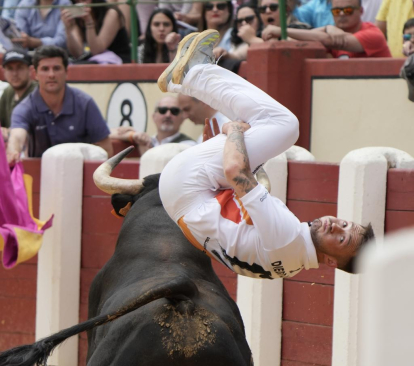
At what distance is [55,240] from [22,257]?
18.8 inches

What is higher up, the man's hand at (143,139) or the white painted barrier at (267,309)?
the man's hand at (143,139)

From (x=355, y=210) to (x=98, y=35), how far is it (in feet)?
12.7

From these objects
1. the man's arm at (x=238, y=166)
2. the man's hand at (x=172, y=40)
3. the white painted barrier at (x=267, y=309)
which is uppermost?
the man's hand at (x=172, y=40)

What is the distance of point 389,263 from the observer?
0.69 metres

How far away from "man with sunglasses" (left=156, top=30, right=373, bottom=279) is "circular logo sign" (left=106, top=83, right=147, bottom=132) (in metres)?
3.95

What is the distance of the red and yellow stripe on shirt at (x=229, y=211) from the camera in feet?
8.80

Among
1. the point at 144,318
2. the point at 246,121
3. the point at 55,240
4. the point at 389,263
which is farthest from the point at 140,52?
the point at 389,263

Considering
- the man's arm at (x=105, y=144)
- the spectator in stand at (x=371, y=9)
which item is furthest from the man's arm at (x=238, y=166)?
the spectator in stand at (x=371, y=9)

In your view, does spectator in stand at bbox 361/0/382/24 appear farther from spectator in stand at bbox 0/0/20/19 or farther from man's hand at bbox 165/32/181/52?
spectator in stand at bbox 0/0/20/19

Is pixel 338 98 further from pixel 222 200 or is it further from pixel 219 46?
pixel 222 200

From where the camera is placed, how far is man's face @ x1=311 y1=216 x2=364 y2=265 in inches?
99.6

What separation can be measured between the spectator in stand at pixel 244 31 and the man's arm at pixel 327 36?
0.15 m

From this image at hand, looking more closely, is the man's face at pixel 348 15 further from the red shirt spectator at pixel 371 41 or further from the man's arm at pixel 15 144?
the man's arm at pixel 15 144

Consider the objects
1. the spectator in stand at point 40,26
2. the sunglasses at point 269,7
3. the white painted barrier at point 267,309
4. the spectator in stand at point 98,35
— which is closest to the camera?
the white painted barrier at point 267,309
